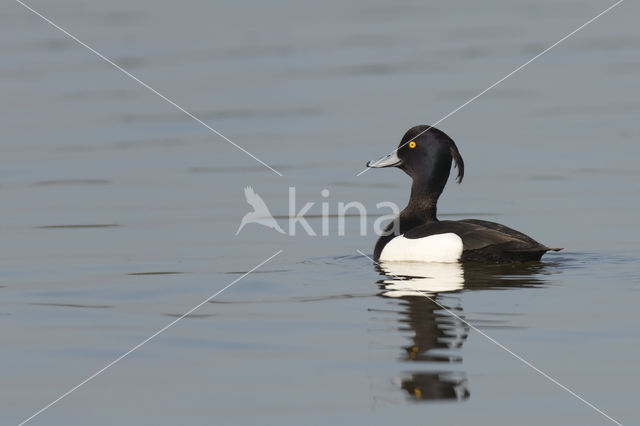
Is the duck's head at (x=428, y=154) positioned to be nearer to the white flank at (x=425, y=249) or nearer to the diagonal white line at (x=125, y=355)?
the white flank at (x=425, y=249)

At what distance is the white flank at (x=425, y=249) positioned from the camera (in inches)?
403

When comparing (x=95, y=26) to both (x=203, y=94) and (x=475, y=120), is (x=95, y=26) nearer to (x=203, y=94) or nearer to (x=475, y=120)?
(x=203, y=94)

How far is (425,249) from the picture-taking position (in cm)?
1049

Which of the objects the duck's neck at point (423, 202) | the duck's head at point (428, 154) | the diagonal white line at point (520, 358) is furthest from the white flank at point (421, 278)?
the duck's head at point (428, 154)

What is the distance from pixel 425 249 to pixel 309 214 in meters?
2.51

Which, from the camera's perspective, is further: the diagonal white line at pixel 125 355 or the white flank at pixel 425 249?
the white flank at pixel 425 249

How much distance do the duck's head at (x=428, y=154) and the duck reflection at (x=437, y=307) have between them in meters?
1.14

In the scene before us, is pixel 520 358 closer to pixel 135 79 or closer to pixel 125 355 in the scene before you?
pixel 125 355

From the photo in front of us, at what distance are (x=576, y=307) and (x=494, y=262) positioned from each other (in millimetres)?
1602

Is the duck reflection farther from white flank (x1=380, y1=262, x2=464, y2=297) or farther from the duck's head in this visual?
the duck's head

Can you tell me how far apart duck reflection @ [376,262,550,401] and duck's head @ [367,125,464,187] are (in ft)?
3.74

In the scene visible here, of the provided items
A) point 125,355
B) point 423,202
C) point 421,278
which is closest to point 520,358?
point 125,355

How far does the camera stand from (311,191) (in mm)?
13562

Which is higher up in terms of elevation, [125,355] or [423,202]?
[423,202]
